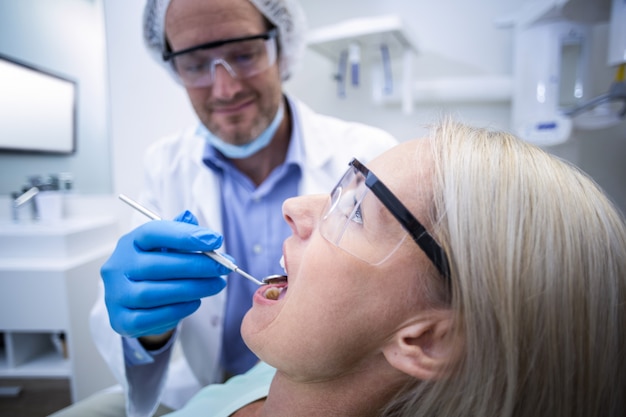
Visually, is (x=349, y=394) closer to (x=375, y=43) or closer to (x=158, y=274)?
(x=158, y=274)

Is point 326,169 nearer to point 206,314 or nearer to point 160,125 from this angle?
point 206,314

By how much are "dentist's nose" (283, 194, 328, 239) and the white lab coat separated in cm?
46

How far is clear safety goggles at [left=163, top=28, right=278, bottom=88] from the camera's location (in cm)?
98

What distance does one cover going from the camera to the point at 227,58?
1010 millimetres

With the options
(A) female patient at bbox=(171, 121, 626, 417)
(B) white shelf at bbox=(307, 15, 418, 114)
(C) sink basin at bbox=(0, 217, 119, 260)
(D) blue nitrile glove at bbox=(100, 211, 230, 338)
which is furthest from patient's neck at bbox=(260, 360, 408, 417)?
(C) sink basin at bbox=(0, 217, 119, 260)

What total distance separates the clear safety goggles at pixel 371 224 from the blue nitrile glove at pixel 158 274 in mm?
264

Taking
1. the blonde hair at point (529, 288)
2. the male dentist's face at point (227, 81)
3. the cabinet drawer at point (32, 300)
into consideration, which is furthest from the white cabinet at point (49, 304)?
the blonde hair at point (529, 288)

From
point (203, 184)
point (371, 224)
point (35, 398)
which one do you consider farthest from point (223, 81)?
point (35, 398)

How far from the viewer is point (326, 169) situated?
1226mm

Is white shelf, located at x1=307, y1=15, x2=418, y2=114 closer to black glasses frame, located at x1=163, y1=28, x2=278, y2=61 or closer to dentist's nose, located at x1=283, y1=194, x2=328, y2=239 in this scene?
black glasses frame, located at x1=163, y1=28, x2=278, y2=61

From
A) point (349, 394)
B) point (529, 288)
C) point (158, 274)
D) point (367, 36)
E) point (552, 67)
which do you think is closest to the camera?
point (529, 288)

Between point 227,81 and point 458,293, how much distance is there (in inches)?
33.2

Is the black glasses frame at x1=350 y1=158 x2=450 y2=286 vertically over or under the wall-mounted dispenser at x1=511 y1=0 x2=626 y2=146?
under

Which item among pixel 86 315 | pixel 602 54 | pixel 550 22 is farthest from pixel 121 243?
pixel 602 54
